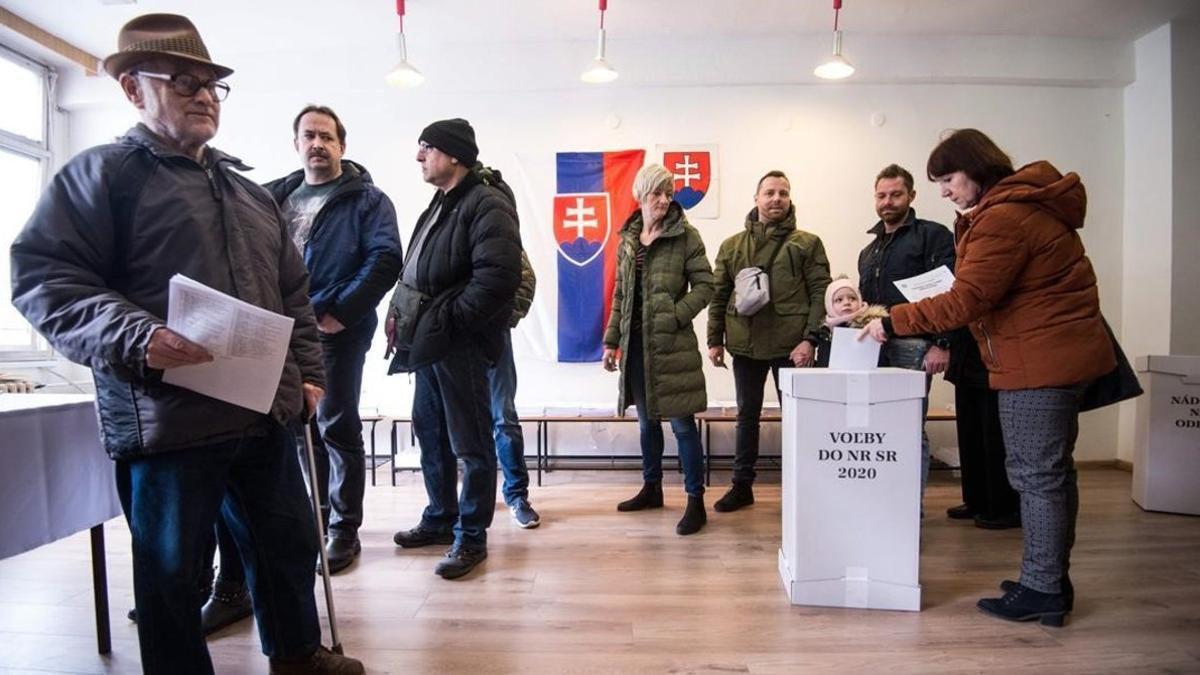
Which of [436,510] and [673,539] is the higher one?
[436,510]

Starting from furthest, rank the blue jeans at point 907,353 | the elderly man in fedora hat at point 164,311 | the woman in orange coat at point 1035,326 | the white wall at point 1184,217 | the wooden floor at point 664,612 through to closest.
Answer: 1. the white wall at point 1184,217
2. the blue jeans at point 907,353
3. the woman in orange coat at point 1035,326
4. the wooden floor at point 664,612
5. the elderly man in fedora hat at point 164,311

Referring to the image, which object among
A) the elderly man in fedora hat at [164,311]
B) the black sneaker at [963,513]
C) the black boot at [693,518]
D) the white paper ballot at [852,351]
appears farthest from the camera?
the black sneaker at [963,513]

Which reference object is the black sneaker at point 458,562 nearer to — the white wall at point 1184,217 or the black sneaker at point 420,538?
the black sneaker at point 420,538

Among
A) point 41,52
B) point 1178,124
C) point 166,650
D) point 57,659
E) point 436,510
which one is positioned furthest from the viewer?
point 41,52

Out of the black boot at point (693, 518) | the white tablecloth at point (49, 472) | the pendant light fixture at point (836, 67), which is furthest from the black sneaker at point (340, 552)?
the pendant light fixture at point (836, 67)

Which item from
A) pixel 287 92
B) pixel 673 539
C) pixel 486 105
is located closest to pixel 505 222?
pixel 673 539

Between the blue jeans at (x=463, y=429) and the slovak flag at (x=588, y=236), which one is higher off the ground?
the slovak flag at (x=588, y=236)

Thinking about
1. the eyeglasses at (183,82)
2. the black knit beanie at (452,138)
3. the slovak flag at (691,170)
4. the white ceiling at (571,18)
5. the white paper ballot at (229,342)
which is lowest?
the white paper ballot at (229,342)

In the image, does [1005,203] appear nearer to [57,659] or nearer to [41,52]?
[57,659]

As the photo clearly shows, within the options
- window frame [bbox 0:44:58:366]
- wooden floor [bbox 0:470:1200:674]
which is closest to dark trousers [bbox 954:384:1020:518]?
wooden floor [bbox 0:470:1200:674]

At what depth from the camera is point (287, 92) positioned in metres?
3.90

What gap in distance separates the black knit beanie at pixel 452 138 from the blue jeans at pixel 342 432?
646mm

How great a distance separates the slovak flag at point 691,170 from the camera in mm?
3793

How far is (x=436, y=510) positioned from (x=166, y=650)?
1268 mm
